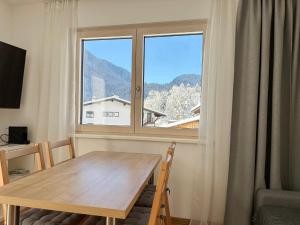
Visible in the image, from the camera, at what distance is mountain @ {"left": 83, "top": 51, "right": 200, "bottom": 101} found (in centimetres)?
278

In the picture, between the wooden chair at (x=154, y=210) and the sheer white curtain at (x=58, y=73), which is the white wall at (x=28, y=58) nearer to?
the sheer white curtain at (x=58, y=73)

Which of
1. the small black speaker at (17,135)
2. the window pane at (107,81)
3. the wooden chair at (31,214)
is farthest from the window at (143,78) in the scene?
the wooden chair at (31,214)

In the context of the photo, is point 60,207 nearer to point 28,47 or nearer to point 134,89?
point 134,89

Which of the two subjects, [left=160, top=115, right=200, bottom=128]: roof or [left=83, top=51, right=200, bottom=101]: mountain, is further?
[left=83, top=51, right=200, bottom=101]: mountain

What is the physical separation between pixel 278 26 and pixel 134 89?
151 centimetres

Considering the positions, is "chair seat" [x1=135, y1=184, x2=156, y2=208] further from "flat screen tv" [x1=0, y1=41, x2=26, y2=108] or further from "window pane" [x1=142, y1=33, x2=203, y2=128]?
"flat screen tv" [x1=0, y1=41, x2=26, y2=108]

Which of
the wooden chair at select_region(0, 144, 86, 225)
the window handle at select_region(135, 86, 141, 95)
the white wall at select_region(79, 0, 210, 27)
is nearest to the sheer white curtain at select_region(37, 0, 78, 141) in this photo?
the white wall at select_region(79, 0, 210, 27)

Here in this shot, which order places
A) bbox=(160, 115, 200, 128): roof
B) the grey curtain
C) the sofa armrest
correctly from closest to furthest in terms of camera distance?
1. the sofa armrest
2. the grey curtain
3. bbox=(160, 115, 200, 128): roof

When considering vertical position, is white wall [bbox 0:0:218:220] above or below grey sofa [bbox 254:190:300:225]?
above

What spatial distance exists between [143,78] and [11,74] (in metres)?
1.47

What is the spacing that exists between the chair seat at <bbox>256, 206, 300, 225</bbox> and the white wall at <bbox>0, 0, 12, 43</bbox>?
3.24 m

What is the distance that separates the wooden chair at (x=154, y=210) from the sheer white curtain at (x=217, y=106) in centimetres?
85

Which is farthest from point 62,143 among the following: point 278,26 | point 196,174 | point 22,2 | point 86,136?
point 278,26

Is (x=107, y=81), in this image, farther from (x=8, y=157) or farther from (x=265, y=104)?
(x=265, y=104)
